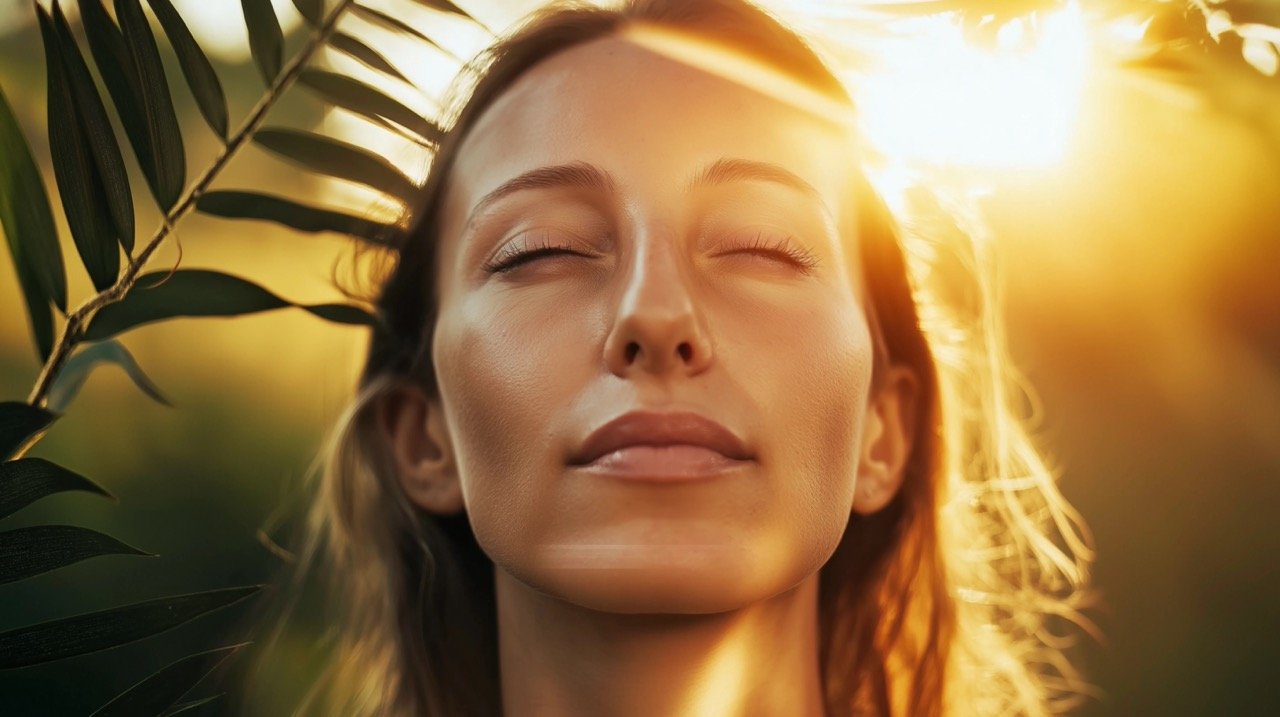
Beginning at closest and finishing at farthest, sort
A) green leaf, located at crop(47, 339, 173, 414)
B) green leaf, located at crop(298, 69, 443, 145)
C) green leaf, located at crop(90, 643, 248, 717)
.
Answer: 1. green leaf, located at crop(90, 643, 248, 717)
2. green leaf, located at crop(47, 339, 173, 414)
3. green leaf, located at crop(298, 69, 443, 145)

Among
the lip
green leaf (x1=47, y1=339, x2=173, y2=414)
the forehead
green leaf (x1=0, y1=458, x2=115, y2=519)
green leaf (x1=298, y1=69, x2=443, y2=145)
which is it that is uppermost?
green leaf (x1=298, y1=69, x2=443, y2=145)

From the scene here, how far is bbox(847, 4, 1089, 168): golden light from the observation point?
48.9 inches

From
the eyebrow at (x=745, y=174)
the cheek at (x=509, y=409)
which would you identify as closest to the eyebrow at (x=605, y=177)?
the eyebrow at (x=745, y=174)

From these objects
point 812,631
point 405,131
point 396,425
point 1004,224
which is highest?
point 1004,224

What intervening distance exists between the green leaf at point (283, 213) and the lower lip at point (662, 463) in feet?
1.78

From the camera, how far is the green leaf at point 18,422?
895mm

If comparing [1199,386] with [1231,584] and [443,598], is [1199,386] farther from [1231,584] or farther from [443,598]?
[443,598]

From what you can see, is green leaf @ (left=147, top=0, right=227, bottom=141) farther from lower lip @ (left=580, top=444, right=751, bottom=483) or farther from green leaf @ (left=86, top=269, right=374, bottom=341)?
lower lip @ (left=580, top=444, right=751, bottom=483)

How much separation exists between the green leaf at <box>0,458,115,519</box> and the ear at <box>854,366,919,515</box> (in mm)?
806

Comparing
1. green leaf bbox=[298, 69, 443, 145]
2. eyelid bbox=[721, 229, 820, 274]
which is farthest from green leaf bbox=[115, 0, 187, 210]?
eyelid bbox=[721, 229, 820, 274]

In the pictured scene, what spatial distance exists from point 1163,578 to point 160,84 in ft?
8.09

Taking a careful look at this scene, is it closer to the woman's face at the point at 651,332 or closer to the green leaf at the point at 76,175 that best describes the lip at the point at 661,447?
the woman's face at the point at 651,332

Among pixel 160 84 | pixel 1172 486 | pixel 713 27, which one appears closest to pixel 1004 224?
pixel 1172 486

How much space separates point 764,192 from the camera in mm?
1053
